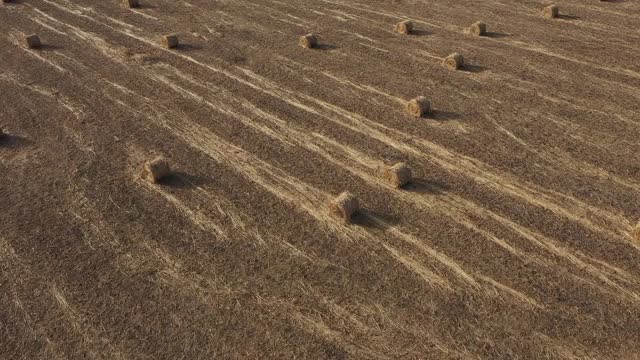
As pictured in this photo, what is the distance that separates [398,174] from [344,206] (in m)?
1.60

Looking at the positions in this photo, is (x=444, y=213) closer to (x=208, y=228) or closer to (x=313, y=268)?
(x=313, y=268)

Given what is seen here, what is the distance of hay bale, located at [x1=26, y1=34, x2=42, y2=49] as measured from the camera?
61.4 feet

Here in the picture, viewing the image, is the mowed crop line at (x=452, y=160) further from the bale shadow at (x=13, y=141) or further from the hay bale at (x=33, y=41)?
the hay bale at (x=33, y=41)

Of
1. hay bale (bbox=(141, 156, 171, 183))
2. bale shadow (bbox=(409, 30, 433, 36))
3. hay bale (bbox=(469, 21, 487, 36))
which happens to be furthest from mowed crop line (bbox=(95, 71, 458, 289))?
hay bale (bbox=(469, 21, 487, 36))

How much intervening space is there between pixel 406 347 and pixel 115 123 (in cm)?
1000

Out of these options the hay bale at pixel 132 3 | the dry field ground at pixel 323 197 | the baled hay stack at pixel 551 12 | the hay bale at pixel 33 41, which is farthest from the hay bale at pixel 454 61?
the hay bale at pixel 33 41

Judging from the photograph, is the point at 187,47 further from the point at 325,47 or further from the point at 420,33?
the point at 420,33

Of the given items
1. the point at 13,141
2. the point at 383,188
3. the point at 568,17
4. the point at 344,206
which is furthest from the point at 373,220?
the point at 568,17

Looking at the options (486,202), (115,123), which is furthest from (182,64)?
(486,202)

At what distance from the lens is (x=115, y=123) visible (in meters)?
14.2

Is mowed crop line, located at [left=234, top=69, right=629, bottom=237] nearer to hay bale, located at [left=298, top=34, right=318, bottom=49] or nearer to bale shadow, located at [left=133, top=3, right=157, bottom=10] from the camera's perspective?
hay bale, located at [left=298, top=34, right=318, bottom=49]

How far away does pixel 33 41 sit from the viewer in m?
18.7

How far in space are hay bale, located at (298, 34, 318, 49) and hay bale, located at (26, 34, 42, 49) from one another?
370 inches

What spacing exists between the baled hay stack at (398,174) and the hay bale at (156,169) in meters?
4.88
